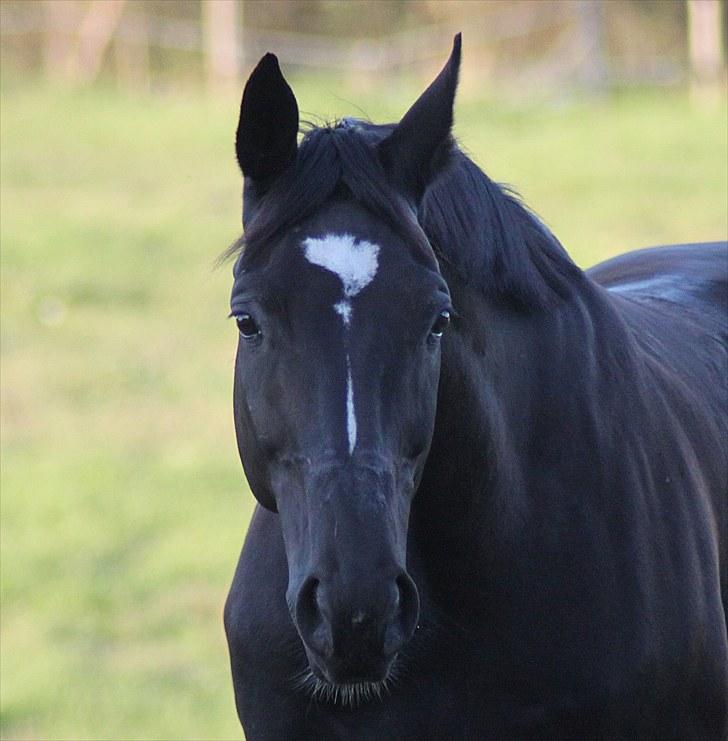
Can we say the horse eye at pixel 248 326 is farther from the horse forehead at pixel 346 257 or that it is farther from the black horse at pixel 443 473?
the horse forehead at pixel 346 257

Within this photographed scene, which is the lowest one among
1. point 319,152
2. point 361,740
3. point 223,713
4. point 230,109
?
point 223,713

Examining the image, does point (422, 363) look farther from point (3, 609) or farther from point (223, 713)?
point (3, 609)

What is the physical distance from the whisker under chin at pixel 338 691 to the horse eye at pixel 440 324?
27.1 inches

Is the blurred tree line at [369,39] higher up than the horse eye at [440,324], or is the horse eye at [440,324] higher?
the blurred tree line at [369,39]

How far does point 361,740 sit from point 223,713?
2.41 m

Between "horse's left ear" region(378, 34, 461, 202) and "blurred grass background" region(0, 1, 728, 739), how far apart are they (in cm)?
50

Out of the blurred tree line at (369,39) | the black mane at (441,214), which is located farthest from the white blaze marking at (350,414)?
the blurred tree line at (369,39)

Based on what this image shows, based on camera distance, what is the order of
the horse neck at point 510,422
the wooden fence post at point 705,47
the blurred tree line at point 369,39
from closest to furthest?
the horse neck at point 510,422, the wooden fence post at point 705,47, the blurred tree line at point 369,39

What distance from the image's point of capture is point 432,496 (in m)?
2.71

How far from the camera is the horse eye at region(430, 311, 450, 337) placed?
239 cm

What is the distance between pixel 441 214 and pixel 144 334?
8.15m

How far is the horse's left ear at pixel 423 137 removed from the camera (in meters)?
2.54

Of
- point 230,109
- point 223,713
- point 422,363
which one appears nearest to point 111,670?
point 223,713

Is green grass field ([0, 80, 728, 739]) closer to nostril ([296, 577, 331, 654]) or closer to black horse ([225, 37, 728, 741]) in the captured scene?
black horse ([225, 37, 728, 741])
